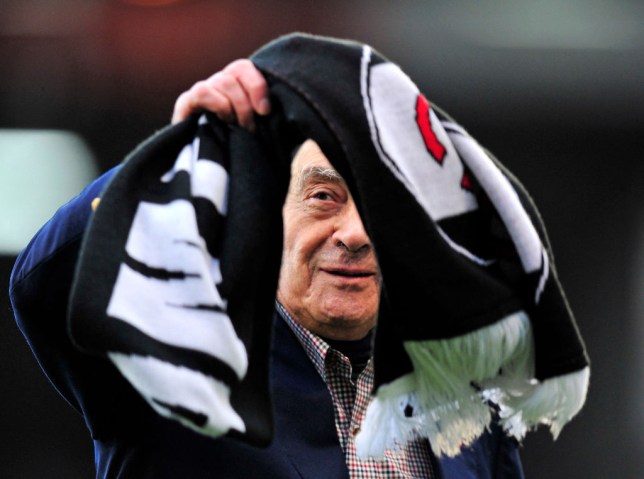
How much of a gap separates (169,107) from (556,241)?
1.30 m

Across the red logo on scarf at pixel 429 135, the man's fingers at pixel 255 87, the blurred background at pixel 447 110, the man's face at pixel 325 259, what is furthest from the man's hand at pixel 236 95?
the blurred background at pixel 447 110

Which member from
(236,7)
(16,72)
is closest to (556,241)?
(236,7)

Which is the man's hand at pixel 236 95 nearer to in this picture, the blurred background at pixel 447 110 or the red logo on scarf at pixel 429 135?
the red logo on scarf at pixel 429 135

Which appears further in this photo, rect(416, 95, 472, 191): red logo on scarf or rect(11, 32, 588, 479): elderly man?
rect(11, 32, 588, 479): elderly man

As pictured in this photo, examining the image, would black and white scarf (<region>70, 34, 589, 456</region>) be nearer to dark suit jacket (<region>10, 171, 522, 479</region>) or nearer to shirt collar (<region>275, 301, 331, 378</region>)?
dark suit jacket (<region>10, 171, 522, 479</region>)

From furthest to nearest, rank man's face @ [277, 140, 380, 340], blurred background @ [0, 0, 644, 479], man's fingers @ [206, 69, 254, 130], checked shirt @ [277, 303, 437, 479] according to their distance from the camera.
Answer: blurred background @ [0, 0, 644, 479] < man's face @ [277, 140, 380, 340] < checked shirt @ [277, 303, 437, 479] < man's fingers @ [206, 69, 254, 130]

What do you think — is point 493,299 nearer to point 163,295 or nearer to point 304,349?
point 163,295

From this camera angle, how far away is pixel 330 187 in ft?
5.73

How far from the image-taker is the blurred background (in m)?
3.25

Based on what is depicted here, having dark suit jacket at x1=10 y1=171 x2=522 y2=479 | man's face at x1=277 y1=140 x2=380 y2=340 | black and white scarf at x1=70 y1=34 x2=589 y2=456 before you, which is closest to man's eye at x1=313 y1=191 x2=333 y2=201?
man's face at x1=277 y1=140 x2=380 y2=340

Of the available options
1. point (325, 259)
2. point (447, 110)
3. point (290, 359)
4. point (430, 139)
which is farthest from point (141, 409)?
point (447, 110)

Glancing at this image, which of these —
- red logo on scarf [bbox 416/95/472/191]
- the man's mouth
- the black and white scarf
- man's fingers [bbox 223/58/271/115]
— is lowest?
the man's mouth

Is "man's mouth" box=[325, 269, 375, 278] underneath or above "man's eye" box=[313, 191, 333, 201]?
underneath

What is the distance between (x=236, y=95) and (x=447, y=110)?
2.23 meters
